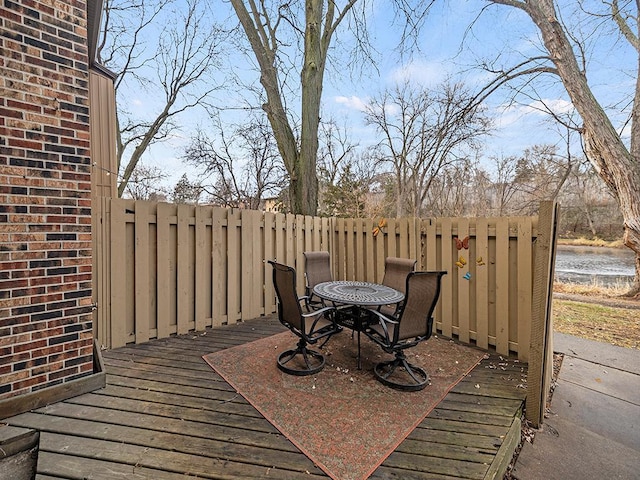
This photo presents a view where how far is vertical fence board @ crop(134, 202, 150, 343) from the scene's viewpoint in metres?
3.31

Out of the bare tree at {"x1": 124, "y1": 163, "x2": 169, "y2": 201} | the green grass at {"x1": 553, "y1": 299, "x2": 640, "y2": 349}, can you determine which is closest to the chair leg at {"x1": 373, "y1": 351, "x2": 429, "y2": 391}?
the green grass at {"x1": 553, "y1": 299, "x2": 640, "y2": 349}

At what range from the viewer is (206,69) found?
480 inches

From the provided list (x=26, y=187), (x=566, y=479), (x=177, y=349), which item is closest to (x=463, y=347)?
(x=566, y=479)

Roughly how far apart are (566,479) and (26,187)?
3.99 metres

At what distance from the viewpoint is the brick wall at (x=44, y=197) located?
6.49ft

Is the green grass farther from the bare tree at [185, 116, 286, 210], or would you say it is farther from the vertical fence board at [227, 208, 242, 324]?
the bare tree at [185, 116, 286, 210]

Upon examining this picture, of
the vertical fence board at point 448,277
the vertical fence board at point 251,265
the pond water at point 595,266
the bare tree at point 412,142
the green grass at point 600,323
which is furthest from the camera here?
the bare tree at point 412,142

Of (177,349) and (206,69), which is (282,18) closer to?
(206,69)

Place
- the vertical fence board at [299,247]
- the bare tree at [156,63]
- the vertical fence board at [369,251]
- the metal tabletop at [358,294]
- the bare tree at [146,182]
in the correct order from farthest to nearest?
the bare tree at [146,182] → the bare tree at [156,63] → the vertical fence board at [299,247] → the vertical fence board at [369,251] → the metal tabletop at [358,294]

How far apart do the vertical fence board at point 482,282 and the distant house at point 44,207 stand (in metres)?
3.84

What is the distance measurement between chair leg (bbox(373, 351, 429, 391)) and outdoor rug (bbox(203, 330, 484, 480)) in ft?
0.17

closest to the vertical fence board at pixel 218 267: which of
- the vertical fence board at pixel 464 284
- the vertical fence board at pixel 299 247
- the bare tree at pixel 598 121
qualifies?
the vertical fence board at pixel 299 247

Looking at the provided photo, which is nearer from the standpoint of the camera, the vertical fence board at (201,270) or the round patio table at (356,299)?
the round patio table at (356,299)

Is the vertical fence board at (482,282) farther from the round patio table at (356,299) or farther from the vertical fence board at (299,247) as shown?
the vertical fence board at (299,247)
